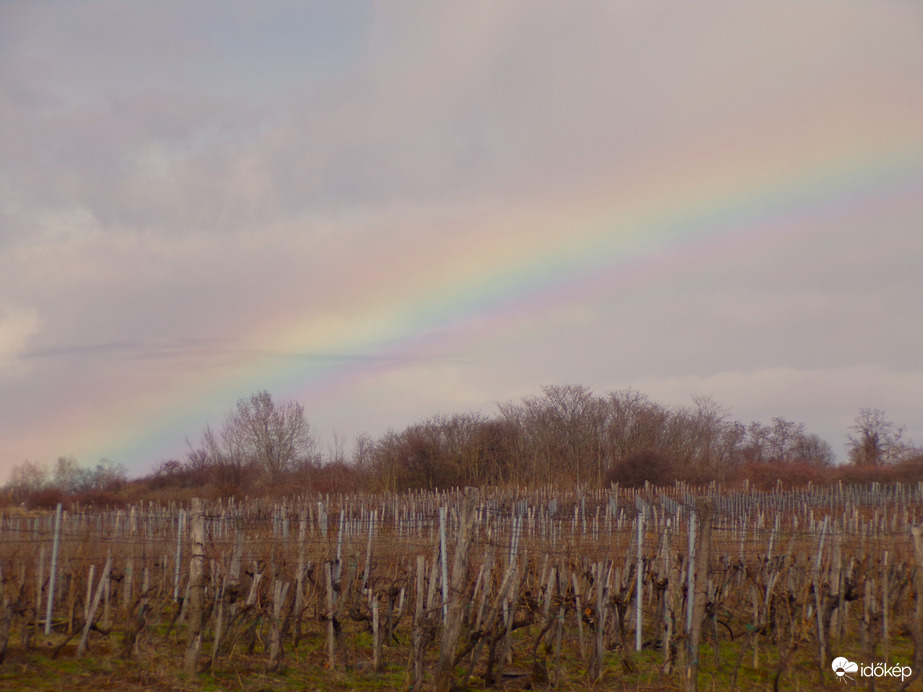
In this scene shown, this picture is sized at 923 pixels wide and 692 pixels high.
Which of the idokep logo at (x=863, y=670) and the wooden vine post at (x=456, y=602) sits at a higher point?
the wooden vine post at (x=456, y=602)

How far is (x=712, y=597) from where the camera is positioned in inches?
358

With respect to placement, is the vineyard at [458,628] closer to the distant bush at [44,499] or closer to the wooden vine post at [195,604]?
the wooden vine post at [195,604]

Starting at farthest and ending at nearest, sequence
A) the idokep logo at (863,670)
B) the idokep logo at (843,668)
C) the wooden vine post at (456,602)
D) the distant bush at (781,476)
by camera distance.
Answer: the distant bush at (781,476) < the idokep logo at (843,668) < the idokep logo at (863,670) < the wooden vine post at (456,602)

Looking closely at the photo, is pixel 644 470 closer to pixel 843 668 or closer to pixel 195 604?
pixel 843 668

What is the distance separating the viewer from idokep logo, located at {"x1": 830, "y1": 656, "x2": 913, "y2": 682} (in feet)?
26.1

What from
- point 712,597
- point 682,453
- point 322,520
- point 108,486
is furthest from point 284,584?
point 682,453

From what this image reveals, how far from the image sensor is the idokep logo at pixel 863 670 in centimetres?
794

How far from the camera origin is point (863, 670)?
322 inches

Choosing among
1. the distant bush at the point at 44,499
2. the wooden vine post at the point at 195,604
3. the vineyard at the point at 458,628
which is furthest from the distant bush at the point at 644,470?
the wooden vine post at the point at 195,604

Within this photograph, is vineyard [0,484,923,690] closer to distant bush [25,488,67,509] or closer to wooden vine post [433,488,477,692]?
wooden vine post [433,488,477,692]

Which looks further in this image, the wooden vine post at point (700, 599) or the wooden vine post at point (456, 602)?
the wooden vine post at point (456, 602)

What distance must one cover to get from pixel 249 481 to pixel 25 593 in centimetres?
3356

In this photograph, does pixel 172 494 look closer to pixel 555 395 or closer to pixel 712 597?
pixel 555 395

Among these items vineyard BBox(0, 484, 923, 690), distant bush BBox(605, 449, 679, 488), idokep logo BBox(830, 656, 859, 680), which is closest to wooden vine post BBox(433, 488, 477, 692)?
vineyard BBox(0, 484, 923, 690)
